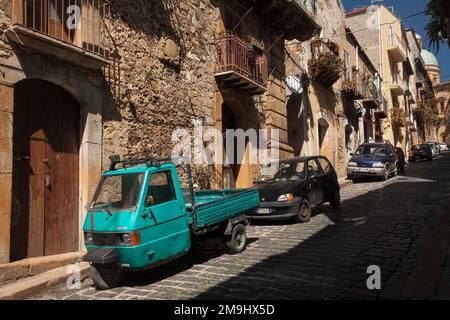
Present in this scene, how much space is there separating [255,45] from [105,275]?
9184 mm

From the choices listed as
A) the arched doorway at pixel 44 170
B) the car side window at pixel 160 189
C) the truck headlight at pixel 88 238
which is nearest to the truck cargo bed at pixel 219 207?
the car side window at pixel 160 189

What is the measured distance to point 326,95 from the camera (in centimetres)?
2020

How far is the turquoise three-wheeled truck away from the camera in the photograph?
203 inches

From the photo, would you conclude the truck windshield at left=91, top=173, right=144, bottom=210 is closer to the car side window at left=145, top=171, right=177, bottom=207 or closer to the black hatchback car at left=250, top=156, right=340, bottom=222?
the car side window at left=145, top=171, right=177, bottom=207

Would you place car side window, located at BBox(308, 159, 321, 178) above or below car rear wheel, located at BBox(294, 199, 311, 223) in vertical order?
above

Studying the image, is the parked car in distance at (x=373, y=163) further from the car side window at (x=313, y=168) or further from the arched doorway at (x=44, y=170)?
the arched doorway at (x=44, y=170)

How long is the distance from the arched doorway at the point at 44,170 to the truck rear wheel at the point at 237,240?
2.82 m

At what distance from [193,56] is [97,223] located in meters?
6.24

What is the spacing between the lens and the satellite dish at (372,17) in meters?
32.7

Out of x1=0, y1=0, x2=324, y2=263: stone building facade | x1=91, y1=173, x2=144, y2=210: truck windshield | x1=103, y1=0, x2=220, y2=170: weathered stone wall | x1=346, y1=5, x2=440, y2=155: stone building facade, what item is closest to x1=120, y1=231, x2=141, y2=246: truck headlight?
x1=91, y1=173, x2=144, y2=210: truck windshield

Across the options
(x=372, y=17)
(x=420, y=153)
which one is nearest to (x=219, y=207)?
(x=420, y=153)

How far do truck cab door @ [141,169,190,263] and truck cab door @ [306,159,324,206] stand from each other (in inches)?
179

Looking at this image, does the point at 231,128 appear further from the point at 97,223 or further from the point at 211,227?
the point at 97,223

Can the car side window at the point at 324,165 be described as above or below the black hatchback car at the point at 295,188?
above
